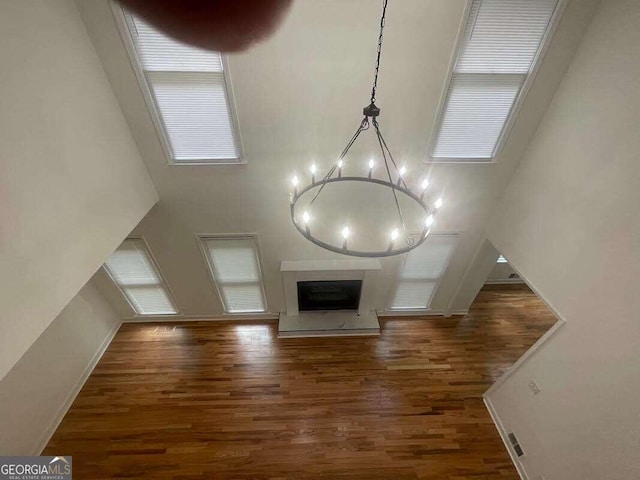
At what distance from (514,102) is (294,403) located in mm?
4545

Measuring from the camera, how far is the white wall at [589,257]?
2.29 metres

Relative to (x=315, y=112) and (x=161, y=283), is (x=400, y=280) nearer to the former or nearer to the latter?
(x=315, y=112)

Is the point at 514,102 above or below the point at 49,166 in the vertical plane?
above

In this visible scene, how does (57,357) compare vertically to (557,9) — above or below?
below

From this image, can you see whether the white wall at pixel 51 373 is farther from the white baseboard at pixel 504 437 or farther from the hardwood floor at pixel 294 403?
the white baseboard at pixel 504 437

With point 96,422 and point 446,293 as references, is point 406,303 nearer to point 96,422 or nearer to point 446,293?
point 446,293

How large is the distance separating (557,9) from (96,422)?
685cm

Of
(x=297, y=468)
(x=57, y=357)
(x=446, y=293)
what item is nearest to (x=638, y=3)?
(x=446, y=293)

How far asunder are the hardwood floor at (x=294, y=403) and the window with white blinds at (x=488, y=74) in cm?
314

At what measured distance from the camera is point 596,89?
256 centimetres

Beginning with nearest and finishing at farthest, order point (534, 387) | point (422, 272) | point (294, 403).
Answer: point (534, 387)
point (294, 403)
point (422, 272)

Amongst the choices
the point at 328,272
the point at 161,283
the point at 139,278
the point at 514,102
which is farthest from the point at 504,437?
the point at 139,278

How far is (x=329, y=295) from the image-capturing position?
5020 millimetres

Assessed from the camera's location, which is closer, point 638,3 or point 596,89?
point 638,3
